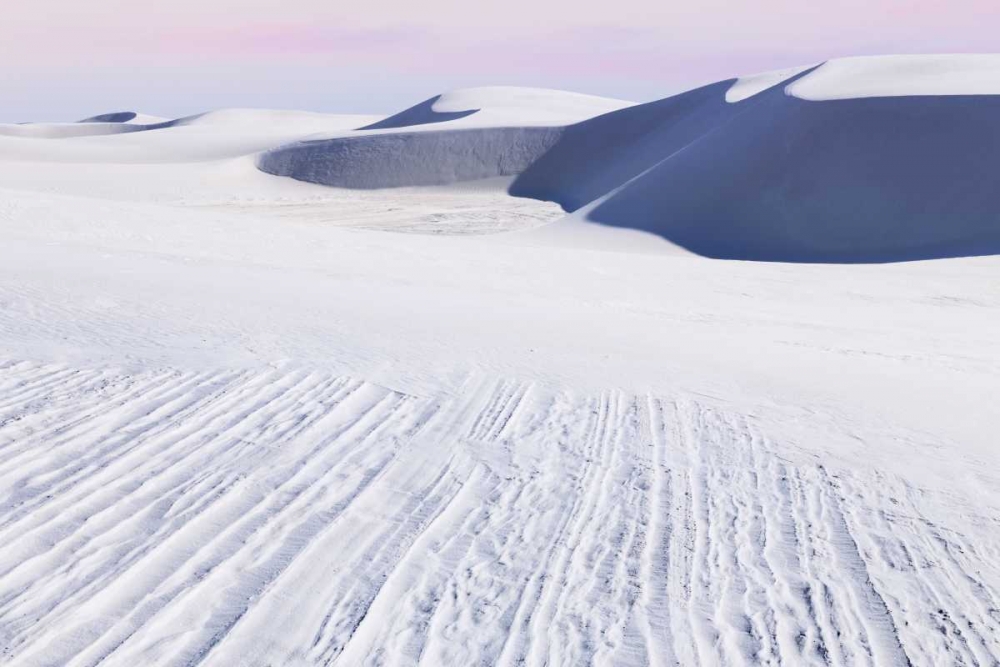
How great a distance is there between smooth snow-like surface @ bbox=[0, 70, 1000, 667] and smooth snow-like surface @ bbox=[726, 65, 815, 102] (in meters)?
30.4

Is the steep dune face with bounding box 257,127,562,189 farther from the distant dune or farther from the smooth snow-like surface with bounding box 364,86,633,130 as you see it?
the smooth snow-like surface with bounding box 364,86,633,130

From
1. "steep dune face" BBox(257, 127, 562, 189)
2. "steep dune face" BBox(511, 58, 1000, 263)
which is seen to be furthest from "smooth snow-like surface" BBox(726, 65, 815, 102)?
"steep dune face" BBox(257, 127, 562, 189)

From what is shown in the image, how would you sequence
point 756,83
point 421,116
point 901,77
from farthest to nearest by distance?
point 421,116 < point 756,83 < point 901,77

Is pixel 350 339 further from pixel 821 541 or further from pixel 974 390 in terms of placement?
pixel 974 390

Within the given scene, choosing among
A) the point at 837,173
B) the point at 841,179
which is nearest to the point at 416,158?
the point at 837,173

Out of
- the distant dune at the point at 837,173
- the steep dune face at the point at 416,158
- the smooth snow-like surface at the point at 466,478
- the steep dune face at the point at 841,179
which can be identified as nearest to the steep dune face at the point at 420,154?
the steep dune face at the point at 416,158

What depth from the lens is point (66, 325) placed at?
7207mm

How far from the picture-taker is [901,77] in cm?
3053

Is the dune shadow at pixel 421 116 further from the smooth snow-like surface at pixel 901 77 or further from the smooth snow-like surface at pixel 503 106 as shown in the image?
the smooth snow-like surface at pixel 901 77

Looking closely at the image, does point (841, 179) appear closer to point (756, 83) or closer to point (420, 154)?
point (756, 83)

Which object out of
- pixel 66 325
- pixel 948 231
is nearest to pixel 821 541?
pixel 66 325

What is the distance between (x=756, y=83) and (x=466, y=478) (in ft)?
131

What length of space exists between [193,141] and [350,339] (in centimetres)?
4889

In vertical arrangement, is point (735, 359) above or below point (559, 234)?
above
